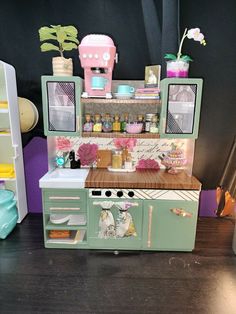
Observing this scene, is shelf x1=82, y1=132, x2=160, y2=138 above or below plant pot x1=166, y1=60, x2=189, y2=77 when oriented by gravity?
below

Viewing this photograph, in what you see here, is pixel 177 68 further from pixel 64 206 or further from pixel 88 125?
pixel 64 206

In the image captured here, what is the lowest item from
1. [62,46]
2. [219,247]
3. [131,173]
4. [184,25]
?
[219,247]

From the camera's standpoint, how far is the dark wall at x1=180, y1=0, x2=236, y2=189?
2.42 meters

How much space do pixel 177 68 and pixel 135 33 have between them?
696 millimetres

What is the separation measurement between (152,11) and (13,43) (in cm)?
153

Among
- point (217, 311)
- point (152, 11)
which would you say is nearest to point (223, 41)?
point (152, 11)

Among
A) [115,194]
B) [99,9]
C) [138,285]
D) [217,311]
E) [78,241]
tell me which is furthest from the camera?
[99,9]

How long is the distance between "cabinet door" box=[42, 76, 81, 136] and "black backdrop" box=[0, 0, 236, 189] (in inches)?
18.6

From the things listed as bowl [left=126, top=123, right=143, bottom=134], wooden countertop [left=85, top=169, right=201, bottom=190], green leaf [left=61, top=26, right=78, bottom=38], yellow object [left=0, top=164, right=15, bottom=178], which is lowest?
yellow object [left=0, top=164, right=15, bottom=178]

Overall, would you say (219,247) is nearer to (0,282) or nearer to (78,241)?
(78,241)

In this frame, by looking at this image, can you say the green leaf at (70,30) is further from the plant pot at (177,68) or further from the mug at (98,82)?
the plant pot at (177,68)

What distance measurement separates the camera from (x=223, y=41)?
2.48 m

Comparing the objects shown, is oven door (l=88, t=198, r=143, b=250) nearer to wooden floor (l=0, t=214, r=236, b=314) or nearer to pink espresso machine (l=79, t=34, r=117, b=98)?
wooden floor (l=0, t=214, r=236, b=314)

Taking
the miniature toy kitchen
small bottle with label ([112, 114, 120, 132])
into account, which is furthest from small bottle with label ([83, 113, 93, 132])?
small bottle with label ([112, 114, 120, 132])
